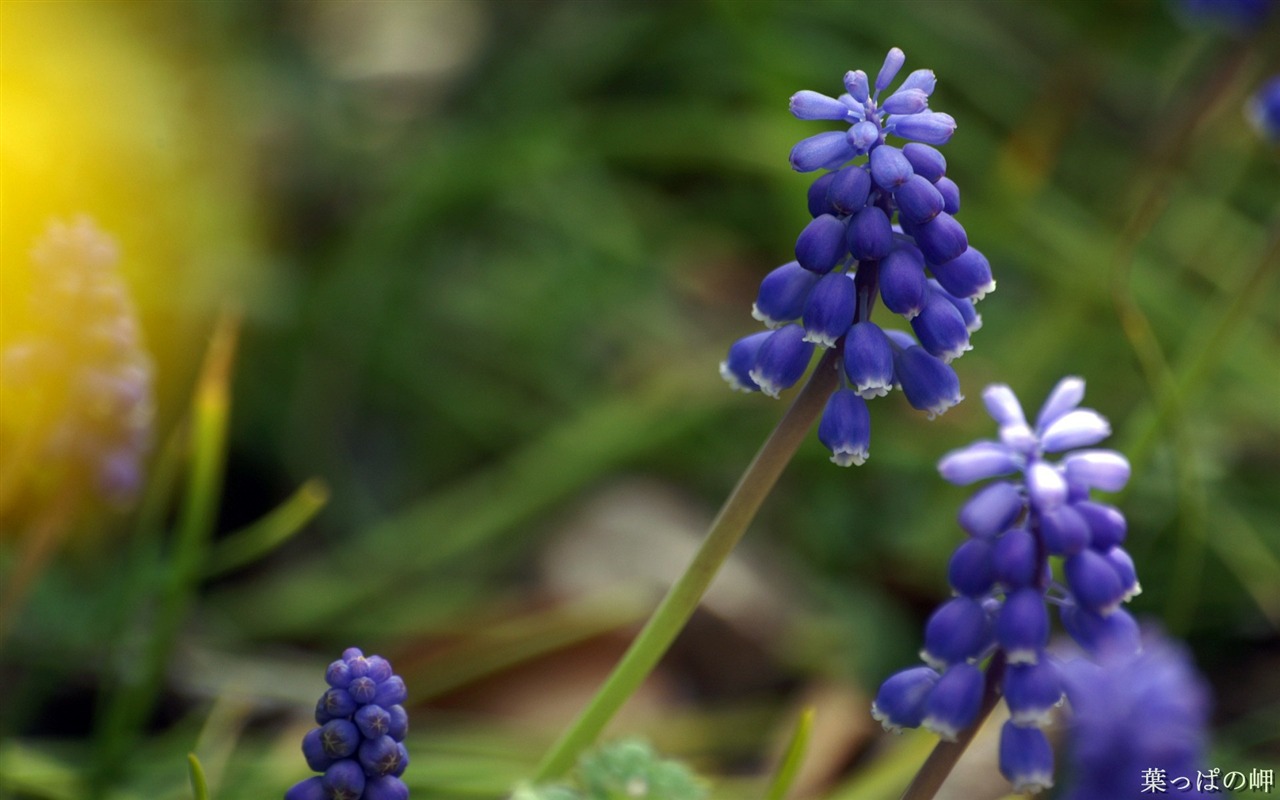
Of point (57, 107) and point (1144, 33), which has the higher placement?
point (1144, 33)

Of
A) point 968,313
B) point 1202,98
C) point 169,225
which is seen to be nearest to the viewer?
point 968,313

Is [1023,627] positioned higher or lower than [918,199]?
lower

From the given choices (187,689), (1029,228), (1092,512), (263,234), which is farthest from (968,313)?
(263,234)

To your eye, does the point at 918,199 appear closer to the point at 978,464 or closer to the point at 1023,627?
the point at 978,464

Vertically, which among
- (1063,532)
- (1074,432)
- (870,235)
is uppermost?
(870,235)

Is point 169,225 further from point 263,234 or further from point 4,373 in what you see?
point 4,373

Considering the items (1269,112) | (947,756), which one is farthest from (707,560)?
(1269,112)
